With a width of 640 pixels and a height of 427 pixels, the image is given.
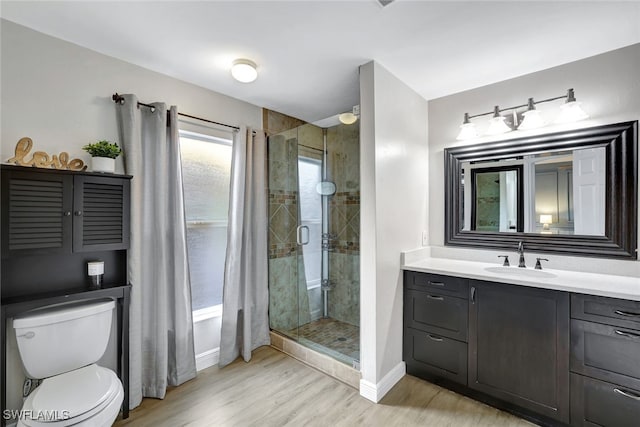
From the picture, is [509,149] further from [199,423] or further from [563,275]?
[199,423]

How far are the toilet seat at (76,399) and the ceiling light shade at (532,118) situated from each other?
127 inches

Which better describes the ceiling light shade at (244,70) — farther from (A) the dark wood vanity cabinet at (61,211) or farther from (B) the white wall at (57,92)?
(A) the dark wood vanity cabinet at (61,211)

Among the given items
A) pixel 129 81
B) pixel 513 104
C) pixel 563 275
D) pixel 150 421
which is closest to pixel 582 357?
pixel 563 275

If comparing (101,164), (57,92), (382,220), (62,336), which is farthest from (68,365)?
(382,220)

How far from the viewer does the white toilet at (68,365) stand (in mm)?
1371

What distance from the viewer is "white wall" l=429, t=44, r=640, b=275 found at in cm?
196

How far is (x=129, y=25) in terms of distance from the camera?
5.63 feet

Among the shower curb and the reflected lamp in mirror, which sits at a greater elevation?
the reflected lamp in mirror

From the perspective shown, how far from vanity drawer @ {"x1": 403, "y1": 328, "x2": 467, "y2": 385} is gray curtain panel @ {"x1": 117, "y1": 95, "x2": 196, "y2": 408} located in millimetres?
1774

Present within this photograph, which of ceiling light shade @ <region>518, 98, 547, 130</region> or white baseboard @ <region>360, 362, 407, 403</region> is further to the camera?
ceiling light shade @ <region>518, 98, 547, 130</region>

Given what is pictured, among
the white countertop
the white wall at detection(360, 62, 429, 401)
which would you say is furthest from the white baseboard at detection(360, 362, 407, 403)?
the white countertop

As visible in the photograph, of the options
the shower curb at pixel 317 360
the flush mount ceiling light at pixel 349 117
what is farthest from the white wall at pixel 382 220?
the flush mount ceiling light at pixel 349 117

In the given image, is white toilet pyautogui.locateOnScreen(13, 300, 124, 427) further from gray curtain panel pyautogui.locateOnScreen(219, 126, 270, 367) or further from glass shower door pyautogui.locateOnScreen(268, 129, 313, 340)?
glass shower door pyautogui.locateOnScreen(268, 129, 313, 340)

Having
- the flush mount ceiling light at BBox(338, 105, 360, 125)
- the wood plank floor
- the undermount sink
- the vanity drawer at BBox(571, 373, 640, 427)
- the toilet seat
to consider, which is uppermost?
the flush mount ceiling light at BBox(338, 105, 360, 125)
